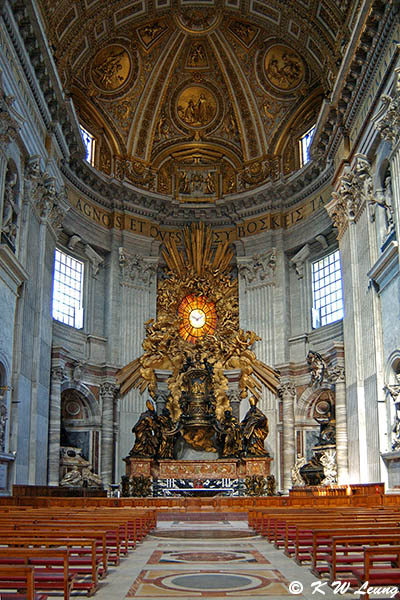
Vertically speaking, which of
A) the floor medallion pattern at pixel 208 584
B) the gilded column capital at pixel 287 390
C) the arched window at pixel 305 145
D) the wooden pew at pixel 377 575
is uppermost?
the arched window at pixel 305 145

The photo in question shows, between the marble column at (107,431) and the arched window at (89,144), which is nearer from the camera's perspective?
the marble column at (107,431)

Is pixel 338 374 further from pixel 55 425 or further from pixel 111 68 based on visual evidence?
pixel 111 68

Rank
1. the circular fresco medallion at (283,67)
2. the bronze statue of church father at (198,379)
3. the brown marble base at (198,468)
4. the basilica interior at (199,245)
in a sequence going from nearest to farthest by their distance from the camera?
the basilica interior at (199,245) < the brown marble base at (198,468) < the bronze statue of church father at (198,379) < the circular fresco medallion at (283,67)

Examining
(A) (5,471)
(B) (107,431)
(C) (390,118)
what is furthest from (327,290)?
(A) (5,471)

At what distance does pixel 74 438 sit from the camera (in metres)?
24.6

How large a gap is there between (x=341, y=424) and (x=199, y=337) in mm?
8634

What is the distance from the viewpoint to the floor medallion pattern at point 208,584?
5266mm

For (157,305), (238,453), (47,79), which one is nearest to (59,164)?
(47,79)

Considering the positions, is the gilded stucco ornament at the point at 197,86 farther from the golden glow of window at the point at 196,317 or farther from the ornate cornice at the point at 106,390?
the ornate cornice at the point at 106,390

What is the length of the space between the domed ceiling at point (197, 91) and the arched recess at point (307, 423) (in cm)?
894

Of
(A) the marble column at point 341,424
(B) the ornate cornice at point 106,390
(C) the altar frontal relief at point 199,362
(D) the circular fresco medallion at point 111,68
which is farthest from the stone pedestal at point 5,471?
(D) the circular fresco medallion at point 111,68

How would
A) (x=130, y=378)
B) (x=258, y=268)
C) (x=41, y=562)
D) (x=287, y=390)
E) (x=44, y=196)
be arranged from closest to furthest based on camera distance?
(x=41, y=562) < (x=44, y=196) < (x=287, y=390) < (x=130, y=378) < (x=258, y=268)

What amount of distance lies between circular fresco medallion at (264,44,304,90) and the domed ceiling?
39 millimetres

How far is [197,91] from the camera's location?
29562 millimetres
